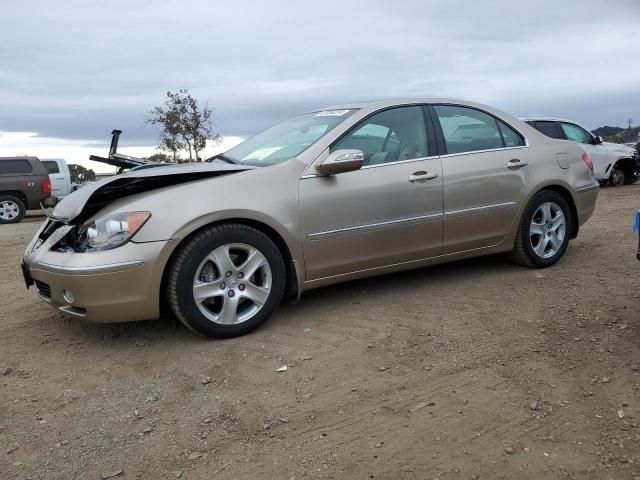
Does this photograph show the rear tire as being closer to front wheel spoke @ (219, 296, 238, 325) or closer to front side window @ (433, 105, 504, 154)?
front wheel spoke @ (219, 296, 238, 325)

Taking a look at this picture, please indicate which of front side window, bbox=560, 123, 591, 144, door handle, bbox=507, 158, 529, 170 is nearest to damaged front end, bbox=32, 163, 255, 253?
door handle, bbox=507, 158, 529, 170

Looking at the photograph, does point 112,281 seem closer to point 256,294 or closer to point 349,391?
point 256,294

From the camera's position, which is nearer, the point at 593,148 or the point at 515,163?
the point at 515,163

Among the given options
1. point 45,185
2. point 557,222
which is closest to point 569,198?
point 557,222

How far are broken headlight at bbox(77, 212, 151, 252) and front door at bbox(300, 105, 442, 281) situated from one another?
1.07m

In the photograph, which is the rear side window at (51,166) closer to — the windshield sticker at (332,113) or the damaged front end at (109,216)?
the damaged front end at (109,216)

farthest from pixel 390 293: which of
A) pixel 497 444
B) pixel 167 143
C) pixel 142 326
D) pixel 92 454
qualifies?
pixel 167 143

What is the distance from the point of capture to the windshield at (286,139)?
4.18 metres

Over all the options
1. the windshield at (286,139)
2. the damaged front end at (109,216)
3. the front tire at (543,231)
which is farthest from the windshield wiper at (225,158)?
the front tire at (543,231)

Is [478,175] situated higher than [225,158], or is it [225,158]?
[225,158]

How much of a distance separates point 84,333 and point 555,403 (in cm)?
301

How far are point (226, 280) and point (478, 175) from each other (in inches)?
88.8

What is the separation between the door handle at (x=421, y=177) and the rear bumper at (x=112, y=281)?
1.86 metres

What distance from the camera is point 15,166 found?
45.6 ft
